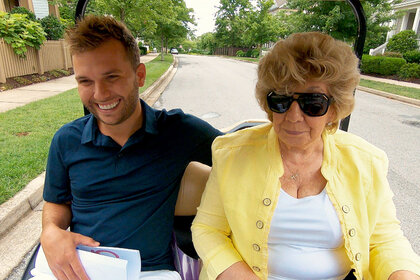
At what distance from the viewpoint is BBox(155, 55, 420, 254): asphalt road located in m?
3.52

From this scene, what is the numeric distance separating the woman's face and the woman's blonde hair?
3cm

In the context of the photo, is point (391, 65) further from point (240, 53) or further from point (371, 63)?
point (240, 53)

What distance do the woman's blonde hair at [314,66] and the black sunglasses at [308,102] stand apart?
0.03 meters

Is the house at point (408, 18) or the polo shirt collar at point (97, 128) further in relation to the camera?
the house at point (408, 18)

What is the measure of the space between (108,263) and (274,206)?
80 centimetres

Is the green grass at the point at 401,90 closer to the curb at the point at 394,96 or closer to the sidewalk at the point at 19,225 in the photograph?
the curb at the point at 394,96

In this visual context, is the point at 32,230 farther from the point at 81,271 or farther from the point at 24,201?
the point at 81,271

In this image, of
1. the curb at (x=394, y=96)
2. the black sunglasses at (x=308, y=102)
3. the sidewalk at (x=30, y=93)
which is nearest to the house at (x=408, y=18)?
the curb at (x=394, y=96)

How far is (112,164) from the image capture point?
153 cm

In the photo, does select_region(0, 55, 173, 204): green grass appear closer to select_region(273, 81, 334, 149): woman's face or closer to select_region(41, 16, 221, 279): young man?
select_region(41, 16, 221, 279): young man

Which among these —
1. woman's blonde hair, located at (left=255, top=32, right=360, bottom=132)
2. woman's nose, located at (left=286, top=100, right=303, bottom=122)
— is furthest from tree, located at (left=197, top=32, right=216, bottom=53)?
woman's nose, located at (left=286, top=100, right=303, bottom=122)

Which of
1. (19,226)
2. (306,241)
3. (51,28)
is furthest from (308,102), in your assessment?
(51,28)

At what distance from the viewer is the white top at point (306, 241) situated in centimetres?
125

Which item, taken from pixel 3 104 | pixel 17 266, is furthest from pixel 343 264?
pixel 3 104
